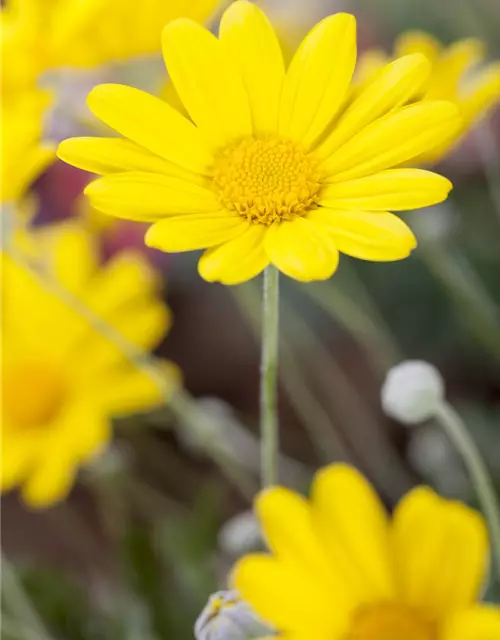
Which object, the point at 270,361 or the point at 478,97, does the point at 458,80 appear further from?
the point at 270,361

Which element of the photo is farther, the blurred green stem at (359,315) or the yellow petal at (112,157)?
the blurred green stem at (359,315)

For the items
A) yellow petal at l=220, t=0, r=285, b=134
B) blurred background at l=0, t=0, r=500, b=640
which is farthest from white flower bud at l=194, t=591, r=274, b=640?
yellow petal at l=220, t=0, r=285, b=134

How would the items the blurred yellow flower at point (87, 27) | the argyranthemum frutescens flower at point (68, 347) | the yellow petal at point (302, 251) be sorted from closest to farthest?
the yellow petal at point (302, 251)
the blurred yellow flower at point (87, 27)
the argyranthemum frutescens flower at point (68, 347)

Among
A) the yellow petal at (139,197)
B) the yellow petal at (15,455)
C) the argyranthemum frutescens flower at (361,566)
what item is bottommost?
the argyranthemum frutescens flower at (361,566)

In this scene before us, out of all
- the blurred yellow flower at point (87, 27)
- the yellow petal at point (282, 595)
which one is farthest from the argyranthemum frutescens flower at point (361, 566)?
the blurred yellow flower at point (87, 27)

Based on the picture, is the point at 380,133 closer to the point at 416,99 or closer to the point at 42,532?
the point at 416,99

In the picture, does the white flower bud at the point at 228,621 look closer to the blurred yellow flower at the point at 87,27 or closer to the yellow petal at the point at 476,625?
the yellow petal at the point at 476,625

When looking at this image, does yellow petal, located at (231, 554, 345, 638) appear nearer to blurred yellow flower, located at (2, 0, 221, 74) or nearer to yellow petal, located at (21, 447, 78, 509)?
yellow petal, located at (21, 447, 78, 509)
